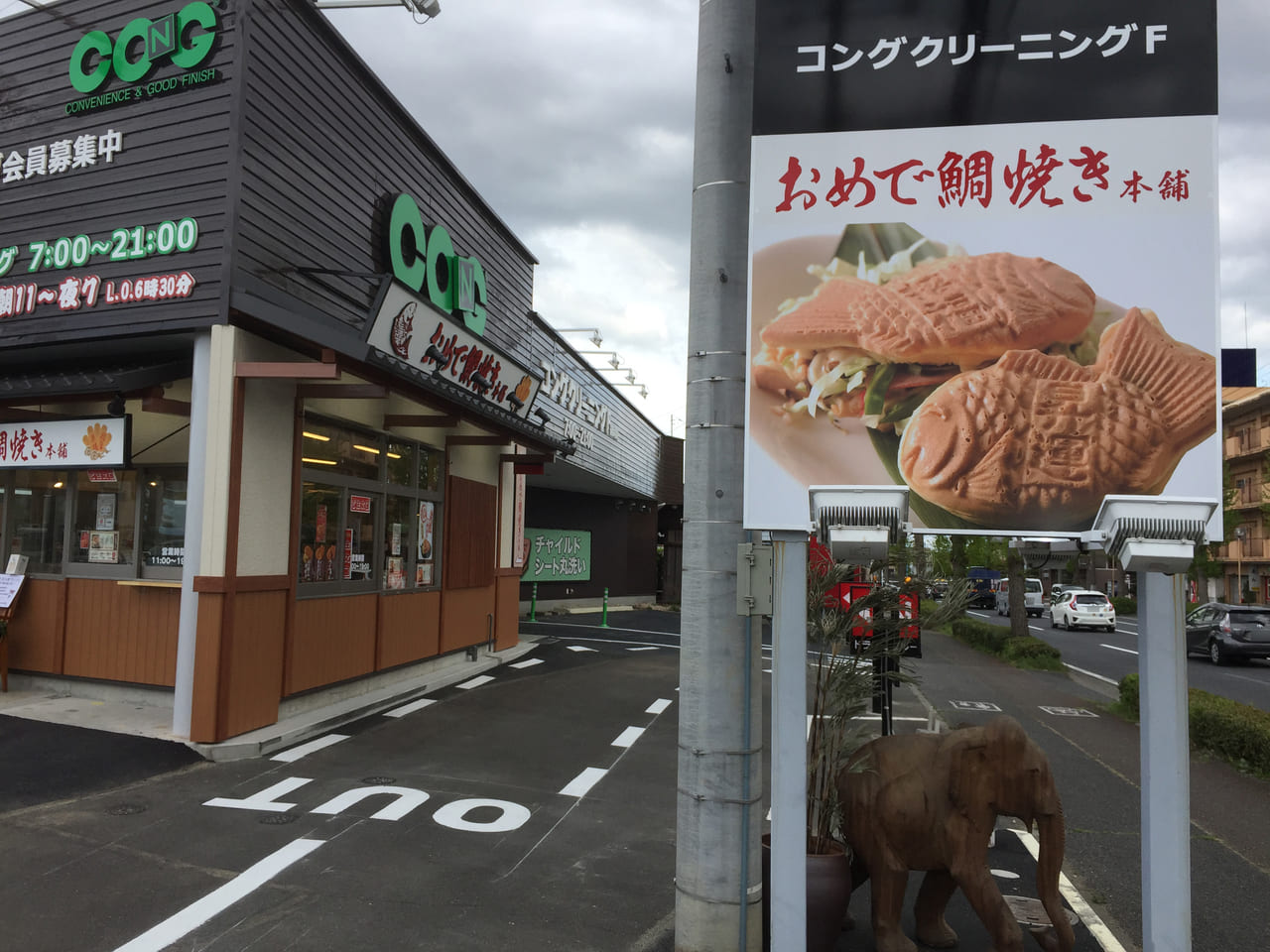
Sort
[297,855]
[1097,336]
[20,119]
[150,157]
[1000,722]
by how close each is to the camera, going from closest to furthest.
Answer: [1097,336]
[1000,722]
[297,855]
[150,157]
[20,119]

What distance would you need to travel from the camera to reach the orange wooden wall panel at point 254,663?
7402 mm

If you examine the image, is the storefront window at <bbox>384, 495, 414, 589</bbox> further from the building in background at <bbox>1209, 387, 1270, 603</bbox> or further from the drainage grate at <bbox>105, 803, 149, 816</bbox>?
the building in background at <bbox>1209, 387, 1270, 603</bbox>

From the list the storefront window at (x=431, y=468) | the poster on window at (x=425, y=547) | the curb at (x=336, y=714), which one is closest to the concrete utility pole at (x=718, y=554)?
the curb at (x=336, y=714)

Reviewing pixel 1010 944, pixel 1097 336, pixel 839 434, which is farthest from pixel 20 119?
pixel 1010 944

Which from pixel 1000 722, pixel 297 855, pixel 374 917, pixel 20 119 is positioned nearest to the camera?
pixel 1000 722

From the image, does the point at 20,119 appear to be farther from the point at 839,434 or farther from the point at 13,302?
the point at 839,434

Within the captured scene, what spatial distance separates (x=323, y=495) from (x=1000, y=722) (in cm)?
747

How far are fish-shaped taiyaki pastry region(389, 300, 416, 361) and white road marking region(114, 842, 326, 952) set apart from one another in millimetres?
4620

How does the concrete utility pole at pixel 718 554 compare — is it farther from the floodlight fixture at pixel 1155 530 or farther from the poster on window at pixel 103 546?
the poster on window at pixel 103 546

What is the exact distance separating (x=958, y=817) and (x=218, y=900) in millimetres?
3905

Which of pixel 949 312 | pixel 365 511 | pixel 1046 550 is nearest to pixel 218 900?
pixel 1046 550

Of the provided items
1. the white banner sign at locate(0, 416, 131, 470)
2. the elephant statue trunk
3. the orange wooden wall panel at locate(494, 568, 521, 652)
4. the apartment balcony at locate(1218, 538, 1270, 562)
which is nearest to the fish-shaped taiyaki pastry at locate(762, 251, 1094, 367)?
the elephant statue trunk

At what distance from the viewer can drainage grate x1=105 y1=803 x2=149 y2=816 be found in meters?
5.80

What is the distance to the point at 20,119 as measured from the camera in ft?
29.7
